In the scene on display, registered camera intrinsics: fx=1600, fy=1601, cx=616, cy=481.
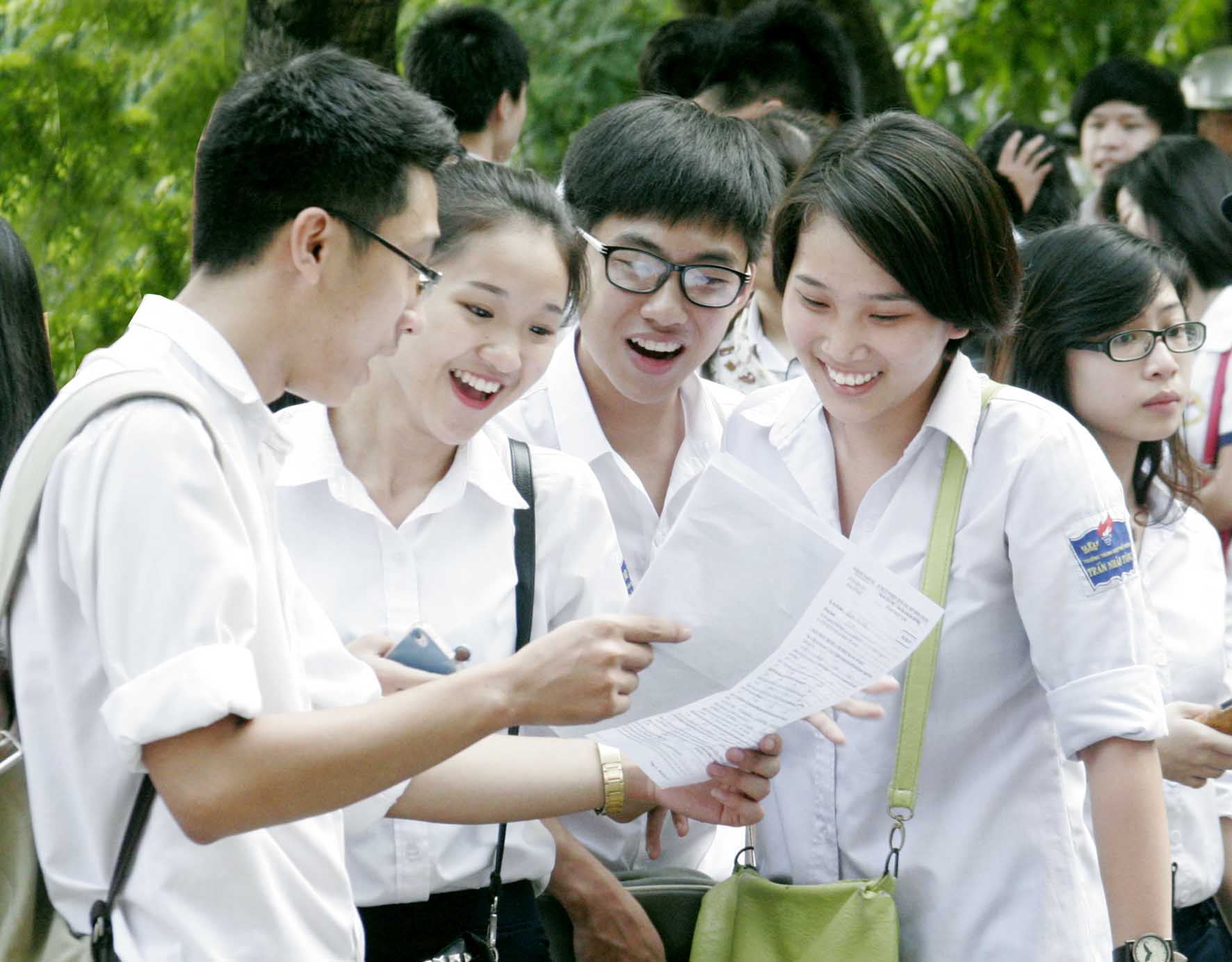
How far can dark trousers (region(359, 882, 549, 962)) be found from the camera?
243cm

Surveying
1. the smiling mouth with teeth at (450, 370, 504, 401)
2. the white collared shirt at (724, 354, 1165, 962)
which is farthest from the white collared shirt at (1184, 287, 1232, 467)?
the smiling mouth with teeth at (450, 370, 504, 401)

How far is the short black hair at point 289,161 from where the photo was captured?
1895 millimetres

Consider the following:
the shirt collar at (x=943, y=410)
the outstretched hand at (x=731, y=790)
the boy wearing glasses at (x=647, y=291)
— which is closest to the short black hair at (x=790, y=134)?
the boy wearing glasses at (x=647, y=291)

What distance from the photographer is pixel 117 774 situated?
1721mm

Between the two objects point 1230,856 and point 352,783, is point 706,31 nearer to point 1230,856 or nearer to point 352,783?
point 1230,856

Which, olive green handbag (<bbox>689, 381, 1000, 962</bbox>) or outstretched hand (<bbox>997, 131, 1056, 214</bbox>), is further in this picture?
outstretched hand (<bbox>997, 131, 1056, 214</bbox>)

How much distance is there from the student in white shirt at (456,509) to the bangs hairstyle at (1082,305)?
3.29 feet

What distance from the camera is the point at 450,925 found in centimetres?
246

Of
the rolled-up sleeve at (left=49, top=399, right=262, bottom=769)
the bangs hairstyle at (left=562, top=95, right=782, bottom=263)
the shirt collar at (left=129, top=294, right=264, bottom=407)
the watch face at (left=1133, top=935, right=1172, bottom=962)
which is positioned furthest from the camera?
the bangs hairstyle at (left=562, top=95, right=782, bottom=263)

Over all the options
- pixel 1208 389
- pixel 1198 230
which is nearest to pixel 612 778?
pixel 1208 389

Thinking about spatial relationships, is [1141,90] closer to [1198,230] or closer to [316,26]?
[1198,230]

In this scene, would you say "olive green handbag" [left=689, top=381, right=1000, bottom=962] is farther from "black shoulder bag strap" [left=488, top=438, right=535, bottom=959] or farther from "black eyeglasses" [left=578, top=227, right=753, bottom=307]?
"black eyeglasses" [left=578, top=227, right=753, bottom=307]

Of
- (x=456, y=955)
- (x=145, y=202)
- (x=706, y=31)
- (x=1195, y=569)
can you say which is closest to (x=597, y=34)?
(x=706, y=31)

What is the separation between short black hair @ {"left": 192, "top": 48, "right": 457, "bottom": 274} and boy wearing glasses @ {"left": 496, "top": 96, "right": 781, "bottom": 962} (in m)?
1.11
